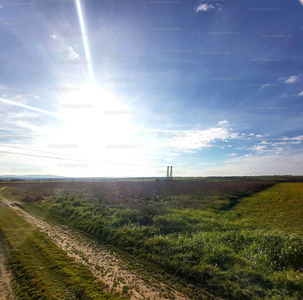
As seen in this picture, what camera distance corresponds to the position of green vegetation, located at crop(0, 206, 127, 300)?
4863 mm

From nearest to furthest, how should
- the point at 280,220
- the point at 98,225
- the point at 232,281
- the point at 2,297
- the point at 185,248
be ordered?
the point at 2,297 < the point at 232,281 < the point at 185,248 < the point at 98,225 < the point at 280,220

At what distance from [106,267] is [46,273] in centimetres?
195

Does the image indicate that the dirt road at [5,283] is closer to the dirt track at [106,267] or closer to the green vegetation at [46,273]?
the green vegetation at [46,273]

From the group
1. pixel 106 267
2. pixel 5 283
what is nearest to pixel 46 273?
pixel 5 283

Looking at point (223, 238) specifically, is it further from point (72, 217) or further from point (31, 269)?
point (72, 217)

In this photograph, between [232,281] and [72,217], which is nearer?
[232,281]

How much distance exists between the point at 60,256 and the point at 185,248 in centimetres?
520

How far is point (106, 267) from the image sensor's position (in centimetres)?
638

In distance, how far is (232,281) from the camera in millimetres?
5488

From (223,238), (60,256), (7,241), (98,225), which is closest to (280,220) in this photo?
(223,238)

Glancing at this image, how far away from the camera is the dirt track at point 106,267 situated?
16.6ft

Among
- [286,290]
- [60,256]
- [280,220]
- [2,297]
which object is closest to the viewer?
[2,297]

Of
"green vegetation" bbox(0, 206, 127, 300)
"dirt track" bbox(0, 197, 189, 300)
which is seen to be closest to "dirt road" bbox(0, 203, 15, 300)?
"green vegetation" bbox(0, 206, 127, 300)

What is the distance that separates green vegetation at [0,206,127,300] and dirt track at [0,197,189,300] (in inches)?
12.4
